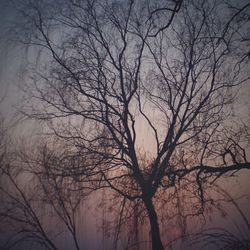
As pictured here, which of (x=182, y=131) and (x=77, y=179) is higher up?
(x=182, y=131)

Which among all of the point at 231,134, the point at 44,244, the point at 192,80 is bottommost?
the point at 44,244

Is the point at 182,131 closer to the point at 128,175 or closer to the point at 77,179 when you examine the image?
the point at 128,175

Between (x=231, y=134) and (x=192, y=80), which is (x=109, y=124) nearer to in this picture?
(x=192, y=80)

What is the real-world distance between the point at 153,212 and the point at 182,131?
9.48 ft

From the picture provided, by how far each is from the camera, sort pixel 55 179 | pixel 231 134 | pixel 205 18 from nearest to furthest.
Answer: pixel 231 134
pixel 55 179
pixel 205 18

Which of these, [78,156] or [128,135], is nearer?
[78,156]

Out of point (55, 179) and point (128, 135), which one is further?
point (128, 135)

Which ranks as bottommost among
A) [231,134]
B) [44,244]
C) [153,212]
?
[44,244]

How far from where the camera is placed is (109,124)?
10109 millimetres

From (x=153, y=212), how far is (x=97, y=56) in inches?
218

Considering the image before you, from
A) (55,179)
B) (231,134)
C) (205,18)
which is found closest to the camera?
(231,134)

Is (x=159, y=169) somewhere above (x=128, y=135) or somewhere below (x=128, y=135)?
below

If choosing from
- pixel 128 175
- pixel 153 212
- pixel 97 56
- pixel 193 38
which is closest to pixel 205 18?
pixel 193 38

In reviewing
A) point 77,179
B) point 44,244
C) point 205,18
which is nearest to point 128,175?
point 77,179
